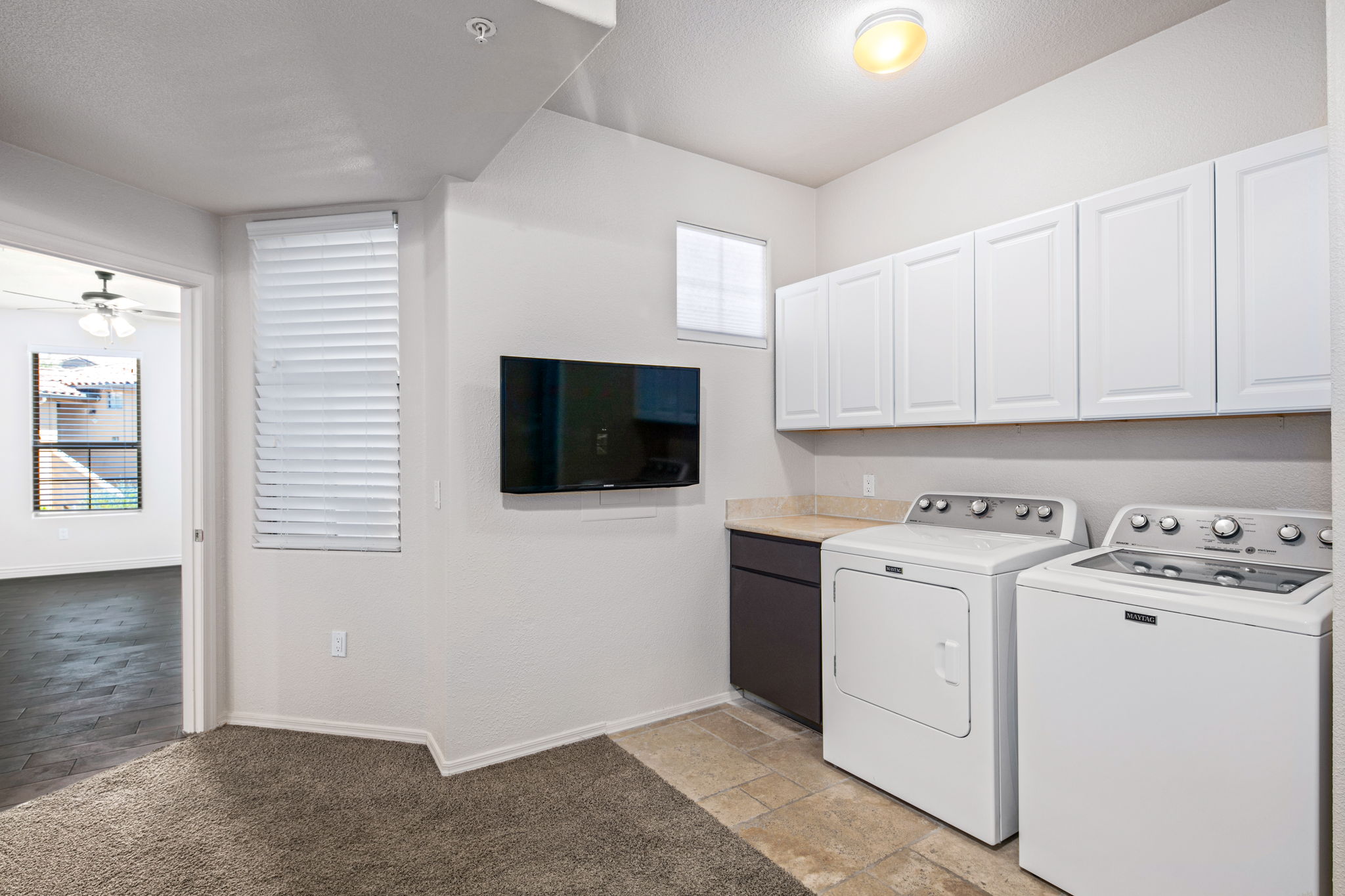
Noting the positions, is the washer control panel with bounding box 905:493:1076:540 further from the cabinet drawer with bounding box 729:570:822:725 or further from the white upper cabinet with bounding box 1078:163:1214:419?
the cabinet drawer with bounding box 729:570:822:725

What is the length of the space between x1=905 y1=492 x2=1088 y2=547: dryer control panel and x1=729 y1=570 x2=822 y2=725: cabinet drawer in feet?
2.13

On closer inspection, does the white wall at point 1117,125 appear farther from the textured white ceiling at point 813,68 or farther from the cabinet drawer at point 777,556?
the cabinet drawer at point 777,556

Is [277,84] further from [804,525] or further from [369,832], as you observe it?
[804,525]

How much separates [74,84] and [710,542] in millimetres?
2844

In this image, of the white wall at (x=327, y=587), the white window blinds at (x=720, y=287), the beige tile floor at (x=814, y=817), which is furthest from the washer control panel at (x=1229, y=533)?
the white wall at (x=327, y=587)

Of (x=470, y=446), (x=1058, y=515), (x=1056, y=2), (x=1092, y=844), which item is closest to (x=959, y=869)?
(x=1092, y=844)

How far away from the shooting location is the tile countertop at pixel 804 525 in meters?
2.84

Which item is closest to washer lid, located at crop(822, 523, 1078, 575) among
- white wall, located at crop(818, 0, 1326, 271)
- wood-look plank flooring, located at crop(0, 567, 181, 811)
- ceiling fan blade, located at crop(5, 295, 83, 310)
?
white wall, located at crop(818, 0, 1326, 271)

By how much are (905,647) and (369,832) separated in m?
1.95

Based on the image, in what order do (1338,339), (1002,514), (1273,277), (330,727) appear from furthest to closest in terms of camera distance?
(330,727), (1002,514), (1273,277), (1338,339)

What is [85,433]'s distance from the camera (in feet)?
20.5

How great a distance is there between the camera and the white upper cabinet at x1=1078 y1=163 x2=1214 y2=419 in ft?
6.40

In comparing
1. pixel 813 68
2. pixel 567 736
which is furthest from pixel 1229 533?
pixel 567 736

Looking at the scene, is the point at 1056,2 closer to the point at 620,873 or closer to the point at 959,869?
the point at 959,869
